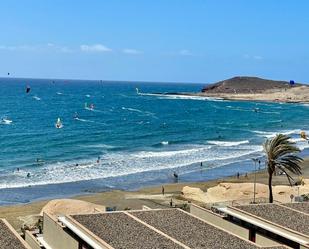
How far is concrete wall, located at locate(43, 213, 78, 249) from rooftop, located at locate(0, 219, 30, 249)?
2648 millimetres

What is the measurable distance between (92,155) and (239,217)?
47393 millimetres

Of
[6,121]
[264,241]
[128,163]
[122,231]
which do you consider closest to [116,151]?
[128,163]

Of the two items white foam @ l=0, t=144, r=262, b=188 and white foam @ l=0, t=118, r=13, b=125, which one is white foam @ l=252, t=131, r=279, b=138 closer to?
white foam @ l=0, t=144, r=262, b=188

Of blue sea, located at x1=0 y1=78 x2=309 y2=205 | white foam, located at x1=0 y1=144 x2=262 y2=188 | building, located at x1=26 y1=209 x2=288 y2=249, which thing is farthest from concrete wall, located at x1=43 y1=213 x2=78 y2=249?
white foam, located at x1=0 y1=144 x2=262 y2=188

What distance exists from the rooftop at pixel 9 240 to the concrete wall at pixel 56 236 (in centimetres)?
265

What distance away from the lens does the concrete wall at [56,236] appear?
24.3m

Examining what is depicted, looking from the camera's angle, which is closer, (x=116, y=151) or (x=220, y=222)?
(x=220, y=222)

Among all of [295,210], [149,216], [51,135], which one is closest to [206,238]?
[149,216]

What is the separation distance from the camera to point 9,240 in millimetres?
21375

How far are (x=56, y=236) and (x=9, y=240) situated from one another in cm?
442

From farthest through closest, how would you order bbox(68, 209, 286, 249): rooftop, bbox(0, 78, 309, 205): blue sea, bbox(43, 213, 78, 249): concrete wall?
bbox(0, 78, 309, 205): blue sea → bbox(43, 213, 78, 249): concrete wall → bbox(68, 209, 286, 249): rooftop

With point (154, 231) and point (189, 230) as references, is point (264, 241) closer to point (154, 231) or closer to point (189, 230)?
point (189, 230)

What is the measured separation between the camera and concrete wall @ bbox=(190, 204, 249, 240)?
26.7 m

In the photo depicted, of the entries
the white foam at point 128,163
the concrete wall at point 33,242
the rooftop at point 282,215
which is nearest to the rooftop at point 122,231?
the concrete wall at point 33,242
